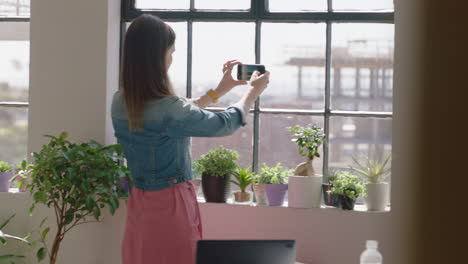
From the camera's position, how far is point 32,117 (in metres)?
3.63

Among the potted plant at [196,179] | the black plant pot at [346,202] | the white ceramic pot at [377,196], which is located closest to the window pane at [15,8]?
the potted plant at [196,179]

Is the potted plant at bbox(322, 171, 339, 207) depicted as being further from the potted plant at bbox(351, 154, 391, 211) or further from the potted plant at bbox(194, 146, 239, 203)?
the potted plant at bbox(194, 146, 239, 203)

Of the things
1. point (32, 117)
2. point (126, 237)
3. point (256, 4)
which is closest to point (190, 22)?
point (256, 4)

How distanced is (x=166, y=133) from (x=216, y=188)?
1286 mm

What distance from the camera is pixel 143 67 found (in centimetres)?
230

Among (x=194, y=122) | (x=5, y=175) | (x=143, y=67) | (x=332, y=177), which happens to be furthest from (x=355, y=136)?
(x=5, y=175)

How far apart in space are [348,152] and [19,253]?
2085mm

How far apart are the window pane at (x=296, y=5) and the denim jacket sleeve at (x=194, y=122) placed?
1.56 metres

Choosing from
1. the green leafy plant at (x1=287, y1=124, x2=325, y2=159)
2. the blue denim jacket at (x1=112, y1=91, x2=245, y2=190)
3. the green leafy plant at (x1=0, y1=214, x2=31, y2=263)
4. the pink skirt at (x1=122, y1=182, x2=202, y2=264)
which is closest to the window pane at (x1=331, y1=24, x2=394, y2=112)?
the green leafy plant at (x1=287, y1=124, x2=325, y2=159)

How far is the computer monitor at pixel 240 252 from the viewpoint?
1.47 meters

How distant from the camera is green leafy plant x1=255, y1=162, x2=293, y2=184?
3527 millimetres

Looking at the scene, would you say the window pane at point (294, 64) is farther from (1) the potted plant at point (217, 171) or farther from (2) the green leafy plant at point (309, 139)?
(1) the potted plant at point (217, 171)

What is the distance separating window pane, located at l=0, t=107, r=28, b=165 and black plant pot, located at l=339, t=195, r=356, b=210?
6.92ft

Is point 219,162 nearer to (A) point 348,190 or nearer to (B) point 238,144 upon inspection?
(B) point 238,144
